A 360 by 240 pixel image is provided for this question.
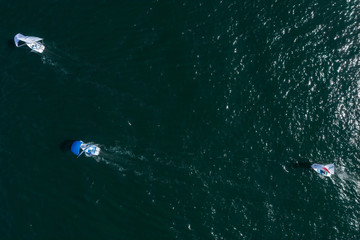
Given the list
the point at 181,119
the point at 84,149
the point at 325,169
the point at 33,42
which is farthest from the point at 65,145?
the point at 325,169

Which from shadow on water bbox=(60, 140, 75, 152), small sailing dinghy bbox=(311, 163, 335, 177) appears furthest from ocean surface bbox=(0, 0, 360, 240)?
Result: small sailing dinghy bbox=(311, 163, 335, 177)

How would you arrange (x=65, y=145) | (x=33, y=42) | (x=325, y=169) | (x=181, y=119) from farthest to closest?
(x=33, y=42) → (x=65, y=145) → (x=181, y=119) → (x=325, y=169)

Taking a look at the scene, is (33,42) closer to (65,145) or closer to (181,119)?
(65,145)

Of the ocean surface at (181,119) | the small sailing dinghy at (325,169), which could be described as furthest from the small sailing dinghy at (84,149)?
the small sailing dinghy at (325,169)

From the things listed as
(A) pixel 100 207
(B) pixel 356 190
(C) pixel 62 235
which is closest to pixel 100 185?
(A) pixel 100 207

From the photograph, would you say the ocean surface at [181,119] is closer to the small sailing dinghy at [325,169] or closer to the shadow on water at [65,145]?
the shadow on water at [65,145]

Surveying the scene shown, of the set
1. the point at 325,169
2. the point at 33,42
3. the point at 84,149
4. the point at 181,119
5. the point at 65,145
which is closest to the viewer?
the point at 325,169

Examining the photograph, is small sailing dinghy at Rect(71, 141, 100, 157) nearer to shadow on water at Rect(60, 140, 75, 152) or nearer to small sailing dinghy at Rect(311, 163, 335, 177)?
shadow on water at Rect(60, 140, 75, 152)
